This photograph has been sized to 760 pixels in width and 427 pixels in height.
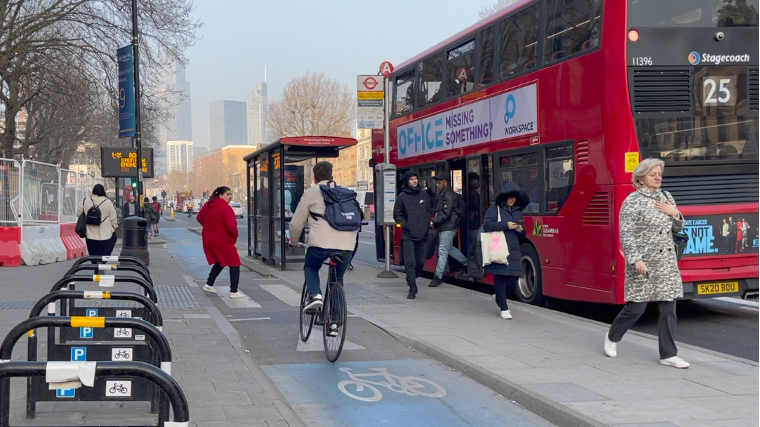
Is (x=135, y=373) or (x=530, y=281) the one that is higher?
(x=135, y=373)

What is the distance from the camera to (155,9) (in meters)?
23.0

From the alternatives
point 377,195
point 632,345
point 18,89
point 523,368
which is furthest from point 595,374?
point 18,89

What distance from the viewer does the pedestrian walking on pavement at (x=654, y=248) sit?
6703 millimetres

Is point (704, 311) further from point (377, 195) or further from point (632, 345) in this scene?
point (377, 195)

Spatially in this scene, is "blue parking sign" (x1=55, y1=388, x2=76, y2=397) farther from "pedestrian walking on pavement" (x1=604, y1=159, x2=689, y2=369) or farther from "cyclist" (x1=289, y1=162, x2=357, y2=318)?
"pedestrian walking on pavement" (x1=604, y1=159, x2=689, y2=369)

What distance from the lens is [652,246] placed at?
6.73 meters

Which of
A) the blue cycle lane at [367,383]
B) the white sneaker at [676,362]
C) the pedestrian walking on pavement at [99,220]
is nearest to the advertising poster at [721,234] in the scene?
the white sneaker at [676,362]

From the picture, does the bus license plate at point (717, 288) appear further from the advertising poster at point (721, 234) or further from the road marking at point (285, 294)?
the road marking at point (285, 294)

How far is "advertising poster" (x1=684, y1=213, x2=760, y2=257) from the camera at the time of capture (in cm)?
905

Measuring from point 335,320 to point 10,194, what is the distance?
13.5 meters

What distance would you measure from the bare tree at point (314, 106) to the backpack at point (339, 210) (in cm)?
5699

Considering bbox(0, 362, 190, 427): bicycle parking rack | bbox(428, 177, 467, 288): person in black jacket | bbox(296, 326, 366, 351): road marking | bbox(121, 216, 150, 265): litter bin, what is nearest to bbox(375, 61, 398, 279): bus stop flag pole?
bbox(428, 177, 467, 288): person in black jacket

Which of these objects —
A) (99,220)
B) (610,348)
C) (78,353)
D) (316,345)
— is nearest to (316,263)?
(316,345)

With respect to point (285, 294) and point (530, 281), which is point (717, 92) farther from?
point (285, 294)
